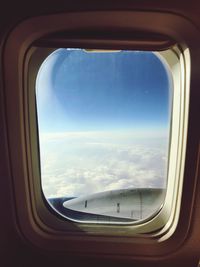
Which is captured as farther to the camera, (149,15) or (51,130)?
(51,130)

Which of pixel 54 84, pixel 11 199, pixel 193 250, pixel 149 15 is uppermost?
pixel 149 15

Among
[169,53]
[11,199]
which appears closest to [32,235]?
[11,199]

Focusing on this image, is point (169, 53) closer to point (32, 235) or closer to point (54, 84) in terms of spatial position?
point (54, 84)

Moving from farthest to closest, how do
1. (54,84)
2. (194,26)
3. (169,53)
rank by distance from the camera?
(54,84), (169,53), (194,26)

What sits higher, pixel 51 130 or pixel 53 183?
pixel 51 130

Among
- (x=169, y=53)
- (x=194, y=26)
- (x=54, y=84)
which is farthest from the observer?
(x=54, y=84)

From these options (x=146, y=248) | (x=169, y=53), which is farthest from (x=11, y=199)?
(x=169, y=53)

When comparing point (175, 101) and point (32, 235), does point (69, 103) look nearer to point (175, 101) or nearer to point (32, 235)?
point (175, 101)
